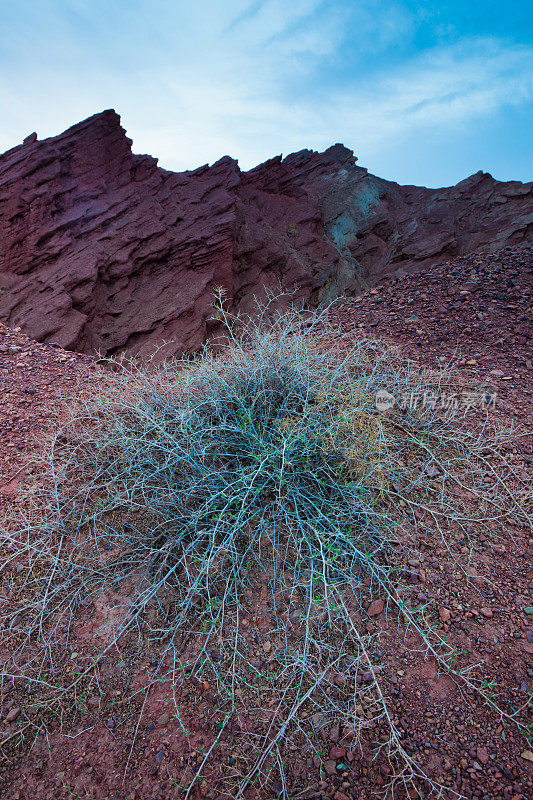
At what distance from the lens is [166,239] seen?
7961 millimetres

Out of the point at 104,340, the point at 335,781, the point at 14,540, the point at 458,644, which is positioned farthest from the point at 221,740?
the point at 104,340

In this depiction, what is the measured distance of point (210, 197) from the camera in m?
9.08

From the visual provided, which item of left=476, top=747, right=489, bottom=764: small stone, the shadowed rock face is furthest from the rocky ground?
the shadowed rock face

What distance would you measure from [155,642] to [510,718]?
150cm

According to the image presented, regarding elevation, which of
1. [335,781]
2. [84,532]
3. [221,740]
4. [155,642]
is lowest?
[335,781]

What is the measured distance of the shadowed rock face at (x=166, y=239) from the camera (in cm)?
691

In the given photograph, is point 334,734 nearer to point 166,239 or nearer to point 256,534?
point 256,534

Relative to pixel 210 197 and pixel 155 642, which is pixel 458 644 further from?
pixel 210 197

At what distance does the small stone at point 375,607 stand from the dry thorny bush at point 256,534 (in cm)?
5

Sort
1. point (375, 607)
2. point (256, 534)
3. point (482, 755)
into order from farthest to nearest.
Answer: point (256, 534) → point (375, 607) → point (482, 755)

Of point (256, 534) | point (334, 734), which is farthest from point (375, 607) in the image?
point (256, 534)

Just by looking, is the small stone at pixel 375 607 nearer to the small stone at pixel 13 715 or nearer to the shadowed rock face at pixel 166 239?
the small stone at pixel 13 715

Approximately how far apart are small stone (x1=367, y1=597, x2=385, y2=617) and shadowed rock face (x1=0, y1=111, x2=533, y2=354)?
541 centimetres

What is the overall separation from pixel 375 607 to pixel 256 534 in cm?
66
